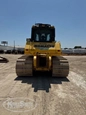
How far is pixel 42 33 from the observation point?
1048cm

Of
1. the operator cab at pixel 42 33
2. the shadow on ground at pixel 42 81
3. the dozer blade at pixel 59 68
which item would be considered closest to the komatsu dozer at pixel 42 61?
the dozer blade at pixel 59 68

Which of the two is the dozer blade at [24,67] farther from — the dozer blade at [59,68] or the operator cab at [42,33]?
the operator cab at [42,33]

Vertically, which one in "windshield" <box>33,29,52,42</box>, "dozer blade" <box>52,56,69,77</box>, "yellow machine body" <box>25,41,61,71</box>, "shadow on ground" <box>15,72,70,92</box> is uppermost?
"windshield" <box>33,29,52,42</box>

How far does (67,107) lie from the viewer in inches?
183

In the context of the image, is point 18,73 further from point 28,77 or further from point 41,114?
point 41,114

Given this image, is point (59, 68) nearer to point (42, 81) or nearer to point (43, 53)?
point (43, 53)

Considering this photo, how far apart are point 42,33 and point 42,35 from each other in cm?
13

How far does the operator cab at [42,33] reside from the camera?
10.4 meters

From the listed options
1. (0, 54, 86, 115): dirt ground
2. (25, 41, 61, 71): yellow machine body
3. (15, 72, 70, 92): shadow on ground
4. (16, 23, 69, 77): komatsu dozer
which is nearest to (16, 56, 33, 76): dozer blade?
A: (16, 23, 69, 77): komatsu dozer

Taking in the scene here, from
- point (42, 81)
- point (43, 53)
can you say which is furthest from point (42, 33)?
point (42, 81)

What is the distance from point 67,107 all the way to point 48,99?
84cm

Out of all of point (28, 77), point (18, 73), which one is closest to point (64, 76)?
point (28, 77)

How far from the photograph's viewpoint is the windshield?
412 inches

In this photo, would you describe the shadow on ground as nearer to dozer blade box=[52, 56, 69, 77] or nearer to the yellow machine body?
dozer blade box=[52, 56, 69, 77]
